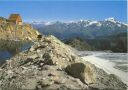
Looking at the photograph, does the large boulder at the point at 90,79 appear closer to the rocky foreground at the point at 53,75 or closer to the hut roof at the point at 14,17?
the rocky foreground at the point at 53,75

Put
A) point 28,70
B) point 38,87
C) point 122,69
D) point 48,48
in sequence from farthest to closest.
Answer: point 122,69
point 48,48
point 28,70
point 38,87

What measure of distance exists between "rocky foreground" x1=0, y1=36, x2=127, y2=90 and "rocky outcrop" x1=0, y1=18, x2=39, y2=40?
128164 mm

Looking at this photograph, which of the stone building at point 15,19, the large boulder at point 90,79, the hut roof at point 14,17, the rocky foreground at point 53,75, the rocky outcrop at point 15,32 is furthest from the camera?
the hut roof at point 14,17

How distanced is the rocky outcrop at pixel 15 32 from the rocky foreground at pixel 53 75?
12816 cm

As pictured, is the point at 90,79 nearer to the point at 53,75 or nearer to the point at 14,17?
the point at 53,75

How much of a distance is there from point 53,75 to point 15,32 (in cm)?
14433

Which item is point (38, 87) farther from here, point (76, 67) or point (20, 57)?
point (20, 57)

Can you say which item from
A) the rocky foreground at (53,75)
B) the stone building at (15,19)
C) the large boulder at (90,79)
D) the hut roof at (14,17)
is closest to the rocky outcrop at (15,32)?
the stone building at (15,19)

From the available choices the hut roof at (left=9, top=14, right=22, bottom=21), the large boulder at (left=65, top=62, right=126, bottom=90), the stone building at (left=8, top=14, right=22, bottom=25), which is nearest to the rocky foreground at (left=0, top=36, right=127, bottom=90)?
the large boulder at (left=65, top=62, right=126, bottom=90)

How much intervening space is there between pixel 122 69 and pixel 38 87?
42.3 feet

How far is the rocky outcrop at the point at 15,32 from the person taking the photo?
521 ft

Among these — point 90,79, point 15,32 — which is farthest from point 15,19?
point 90,79

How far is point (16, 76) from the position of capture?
984 inches

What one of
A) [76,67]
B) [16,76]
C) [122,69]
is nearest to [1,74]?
[16,76]
